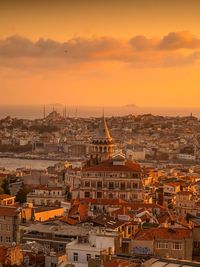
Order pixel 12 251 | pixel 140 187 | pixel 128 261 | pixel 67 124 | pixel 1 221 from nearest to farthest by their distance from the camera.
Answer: pixel 128 261 → pixel 12 251 → pixel 1 221 → pixel 140 187 → pixel 67 124

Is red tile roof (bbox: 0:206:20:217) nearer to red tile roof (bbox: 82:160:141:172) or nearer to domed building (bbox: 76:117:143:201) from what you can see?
domed building (bbox: 76:117:143:201)

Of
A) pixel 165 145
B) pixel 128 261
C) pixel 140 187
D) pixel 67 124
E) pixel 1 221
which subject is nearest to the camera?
pixel 128 261

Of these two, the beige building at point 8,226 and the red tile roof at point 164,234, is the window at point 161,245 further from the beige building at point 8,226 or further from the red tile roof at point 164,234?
the beige building at point 8,226

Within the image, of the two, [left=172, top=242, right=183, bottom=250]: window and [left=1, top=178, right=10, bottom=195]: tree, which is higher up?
[left=172, top=242, right=183, bottom=250]: window

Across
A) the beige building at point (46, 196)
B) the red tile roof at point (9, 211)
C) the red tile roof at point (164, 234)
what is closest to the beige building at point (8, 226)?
the red tile roof at point (9, 211)

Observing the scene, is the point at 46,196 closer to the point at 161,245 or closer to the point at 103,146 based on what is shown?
the point at 103,146

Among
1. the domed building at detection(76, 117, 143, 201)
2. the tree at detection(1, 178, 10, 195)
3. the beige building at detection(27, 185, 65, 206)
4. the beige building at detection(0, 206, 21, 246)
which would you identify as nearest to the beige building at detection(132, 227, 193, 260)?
the beige building at detection(0, 206, 21, 246)

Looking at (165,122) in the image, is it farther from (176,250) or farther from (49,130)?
(176,250)

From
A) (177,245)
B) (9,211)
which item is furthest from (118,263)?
(9,211)

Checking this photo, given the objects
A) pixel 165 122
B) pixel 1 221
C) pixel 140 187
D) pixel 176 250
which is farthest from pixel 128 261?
pixel 165 122

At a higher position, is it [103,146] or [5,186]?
[103,146]

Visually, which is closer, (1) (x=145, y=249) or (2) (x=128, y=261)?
(2) (x=128, y=261)
